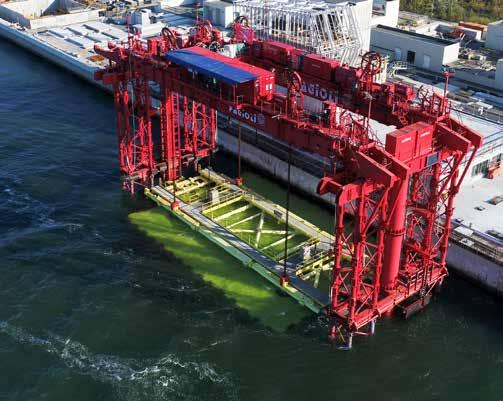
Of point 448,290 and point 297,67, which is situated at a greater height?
point 297,67

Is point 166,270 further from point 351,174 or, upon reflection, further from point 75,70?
point 75,70

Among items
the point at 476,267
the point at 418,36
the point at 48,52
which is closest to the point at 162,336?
the point at 476,267

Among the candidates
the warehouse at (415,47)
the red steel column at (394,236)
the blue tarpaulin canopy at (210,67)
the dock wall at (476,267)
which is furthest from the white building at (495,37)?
the red steel column at (394,236)

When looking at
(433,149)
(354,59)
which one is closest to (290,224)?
(433,149)

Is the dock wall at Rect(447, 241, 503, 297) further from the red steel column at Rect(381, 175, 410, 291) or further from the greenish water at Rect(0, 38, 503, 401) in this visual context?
the red steel column at Rect(381, 175, 410, 291)

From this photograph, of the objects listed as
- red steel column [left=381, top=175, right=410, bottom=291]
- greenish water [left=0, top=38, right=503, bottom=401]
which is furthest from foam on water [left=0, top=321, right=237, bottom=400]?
red steel column [left=381, top=175, right=410, bottom=291]
